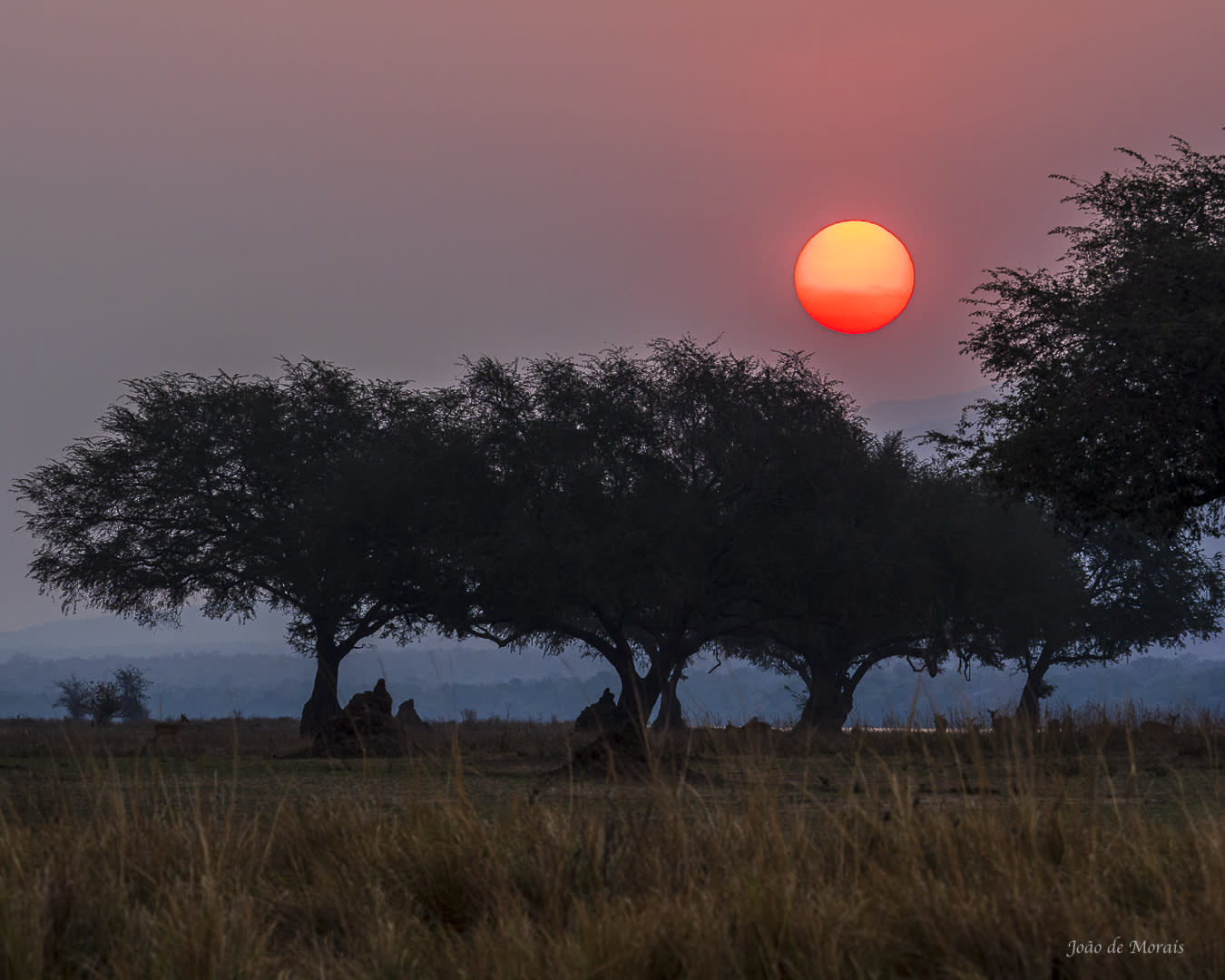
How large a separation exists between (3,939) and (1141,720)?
22.2 m

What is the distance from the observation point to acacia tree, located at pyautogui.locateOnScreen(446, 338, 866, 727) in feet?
116

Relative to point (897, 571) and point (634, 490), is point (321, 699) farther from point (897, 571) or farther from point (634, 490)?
point (897, 571)

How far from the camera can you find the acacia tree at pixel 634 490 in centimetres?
3541

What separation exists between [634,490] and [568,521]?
3.35m

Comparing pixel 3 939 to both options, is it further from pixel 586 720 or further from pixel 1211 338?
pixel 586 720

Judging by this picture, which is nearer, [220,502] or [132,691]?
[220,502]

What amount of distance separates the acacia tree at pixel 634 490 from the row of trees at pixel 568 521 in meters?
0.08

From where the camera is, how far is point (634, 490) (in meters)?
37.9

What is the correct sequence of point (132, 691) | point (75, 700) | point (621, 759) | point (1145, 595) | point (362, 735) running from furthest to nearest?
point (132, 691), point (75, 700), point (1145, 595), point (362, 735), point (621, 759)

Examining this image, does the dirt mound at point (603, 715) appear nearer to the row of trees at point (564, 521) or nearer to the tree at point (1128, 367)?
the row of trees at point (564, 521)

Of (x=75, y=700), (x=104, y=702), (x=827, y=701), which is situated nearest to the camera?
(x=827, y=701)

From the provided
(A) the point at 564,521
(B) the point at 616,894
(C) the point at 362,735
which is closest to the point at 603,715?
(A) the point at 564,521

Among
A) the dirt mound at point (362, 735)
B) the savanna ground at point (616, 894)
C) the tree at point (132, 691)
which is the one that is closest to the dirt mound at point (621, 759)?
the dirt mound at point (362, 735)

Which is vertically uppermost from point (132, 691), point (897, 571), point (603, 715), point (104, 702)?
point (897, 571)
